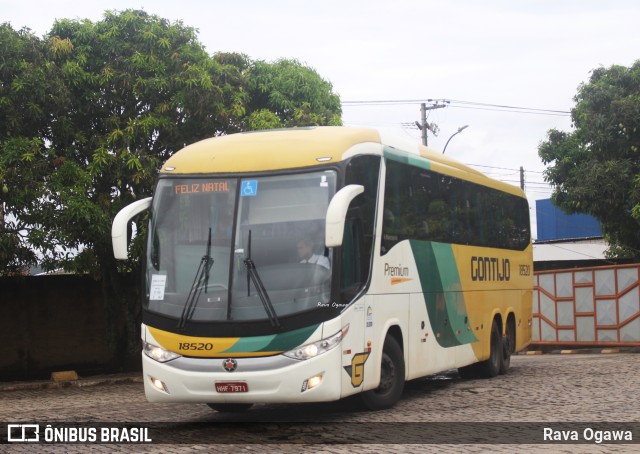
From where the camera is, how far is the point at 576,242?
5134 centimetres

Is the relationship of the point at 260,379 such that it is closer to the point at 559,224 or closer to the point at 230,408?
the point at 230,408

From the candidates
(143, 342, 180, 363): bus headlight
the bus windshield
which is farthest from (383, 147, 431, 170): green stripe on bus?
(143, 342, 180, 363): bus headlight

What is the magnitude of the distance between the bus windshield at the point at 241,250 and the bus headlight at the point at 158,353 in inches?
14.9

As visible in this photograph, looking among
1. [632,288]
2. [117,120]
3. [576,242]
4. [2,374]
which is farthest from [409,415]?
[576,242]

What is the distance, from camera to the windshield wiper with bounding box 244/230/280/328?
10.6 metres

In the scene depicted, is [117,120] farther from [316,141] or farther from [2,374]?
[316,141]

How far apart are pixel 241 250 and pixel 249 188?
791mm

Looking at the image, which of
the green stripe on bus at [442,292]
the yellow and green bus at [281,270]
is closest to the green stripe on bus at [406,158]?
the yellow and green bus at [281,270]

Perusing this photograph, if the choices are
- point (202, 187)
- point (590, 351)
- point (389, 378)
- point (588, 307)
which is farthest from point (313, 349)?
point (590, 351)

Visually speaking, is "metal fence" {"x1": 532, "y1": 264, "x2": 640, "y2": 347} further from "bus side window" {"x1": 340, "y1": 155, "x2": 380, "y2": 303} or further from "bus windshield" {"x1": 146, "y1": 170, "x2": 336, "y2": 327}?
"bus windshield" {"x1": 146, "y1": 170, "x2": 336, "y2": 327}

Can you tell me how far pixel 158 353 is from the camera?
1108 cm

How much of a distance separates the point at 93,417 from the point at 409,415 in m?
4.17

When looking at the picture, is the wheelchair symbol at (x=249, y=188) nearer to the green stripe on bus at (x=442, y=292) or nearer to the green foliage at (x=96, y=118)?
the green stripe on bus at (x=442, y=292)

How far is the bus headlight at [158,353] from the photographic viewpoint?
11.0m
